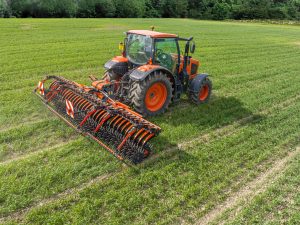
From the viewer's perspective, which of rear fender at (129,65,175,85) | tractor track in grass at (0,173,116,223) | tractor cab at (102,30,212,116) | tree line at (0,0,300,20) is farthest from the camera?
tree line at (0,0,300,20)

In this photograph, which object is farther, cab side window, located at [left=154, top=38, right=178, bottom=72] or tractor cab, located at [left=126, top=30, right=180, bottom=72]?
cab side window, located at [left=154, top=38, right=178, bottom=72]

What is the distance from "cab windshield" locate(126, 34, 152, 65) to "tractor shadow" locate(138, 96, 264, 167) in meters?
1.53

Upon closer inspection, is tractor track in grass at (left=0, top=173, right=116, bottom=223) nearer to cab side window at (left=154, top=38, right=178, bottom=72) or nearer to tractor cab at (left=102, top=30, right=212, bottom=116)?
tractor cab at (left=102, top=30, right=212, bottom=116)

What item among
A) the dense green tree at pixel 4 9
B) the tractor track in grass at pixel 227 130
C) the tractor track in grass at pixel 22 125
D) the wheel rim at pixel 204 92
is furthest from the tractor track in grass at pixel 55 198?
the dense green tree at pixel 4 9

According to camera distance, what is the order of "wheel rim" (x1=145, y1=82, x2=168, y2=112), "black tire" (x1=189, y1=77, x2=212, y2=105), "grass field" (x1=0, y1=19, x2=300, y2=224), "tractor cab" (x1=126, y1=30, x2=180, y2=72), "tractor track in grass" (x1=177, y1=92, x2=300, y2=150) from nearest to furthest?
"grass field" (x1=0, y1=19, x2=300, y2=224), "tractor track in grass" (x1=177, y1=92, x2=300, y2=150), "wheel rim" (x1=145, y1=82, x2=168, y2=112), "tractor cab" (x1=126, y1=30, x2=180, y2=72), "black tire" (x1=189, y1=77, x2=212, y2=105)

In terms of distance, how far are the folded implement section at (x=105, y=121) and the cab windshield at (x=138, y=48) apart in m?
1.36

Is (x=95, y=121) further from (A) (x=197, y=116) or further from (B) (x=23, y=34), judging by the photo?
(B) (x=23, y=34)

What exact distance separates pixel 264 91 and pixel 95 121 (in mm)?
6350

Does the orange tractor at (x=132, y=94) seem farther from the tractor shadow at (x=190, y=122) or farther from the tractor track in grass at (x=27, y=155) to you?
the tractor track in grass at (x=27, y=155)

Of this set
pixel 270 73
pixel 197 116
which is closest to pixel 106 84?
pixel 197 116

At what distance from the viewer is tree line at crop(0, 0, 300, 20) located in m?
37.7

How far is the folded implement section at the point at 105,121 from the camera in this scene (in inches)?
222

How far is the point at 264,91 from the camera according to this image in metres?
10.3

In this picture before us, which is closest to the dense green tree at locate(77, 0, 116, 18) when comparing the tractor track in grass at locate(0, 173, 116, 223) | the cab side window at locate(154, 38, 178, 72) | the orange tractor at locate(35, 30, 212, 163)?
the orange tractor at locate(35, 30, 212, 163)
